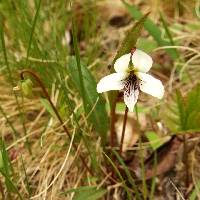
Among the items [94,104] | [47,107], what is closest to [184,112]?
[94,104]

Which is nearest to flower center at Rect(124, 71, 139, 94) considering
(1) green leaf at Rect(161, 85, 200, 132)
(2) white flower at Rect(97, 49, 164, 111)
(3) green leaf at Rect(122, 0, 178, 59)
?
(2) white flower at Rect(97, 49, 164, 111)

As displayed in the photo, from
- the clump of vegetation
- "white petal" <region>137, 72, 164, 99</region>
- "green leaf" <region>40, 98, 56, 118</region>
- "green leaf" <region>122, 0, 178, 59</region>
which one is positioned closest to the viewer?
"white petal" <region>137, 72, 164, 99</region>

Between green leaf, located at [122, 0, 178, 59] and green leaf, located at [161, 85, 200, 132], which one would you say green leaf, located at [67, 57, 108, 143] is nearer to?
green leaf, located at [161, 85, 200, 132]

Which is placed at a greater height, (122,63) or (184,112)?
(122,63)

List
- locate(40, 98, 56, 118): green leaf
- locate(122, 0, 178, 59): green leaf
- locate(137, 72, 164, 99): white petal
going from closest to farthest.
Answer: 1. locate(137, 72, 164, 99): white petal
2. locate(40, 98, 56, 118): green leaf
3. locate(122, 0, 178, 59): green leaf

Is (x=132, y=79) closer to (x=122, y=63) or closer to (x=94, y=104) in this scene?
(x=122, y=63)

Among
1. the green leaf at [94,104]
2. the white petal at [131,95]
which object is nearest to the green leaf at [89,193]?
the green leaf at [94,104]

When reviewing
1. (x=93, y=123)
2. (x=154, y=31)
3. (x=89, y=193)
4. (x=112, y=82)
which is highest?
(x=154, y=31)
